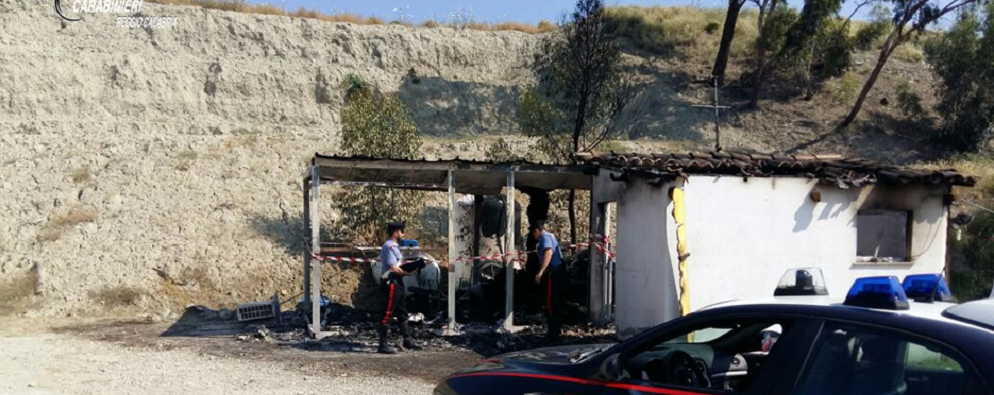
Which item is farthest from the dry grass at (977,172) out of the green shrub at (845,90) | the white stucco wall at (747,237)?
the white stucco wall at (747,237)

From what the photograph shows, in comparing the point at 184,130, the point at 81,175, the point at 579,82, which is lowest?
the point at 81,175

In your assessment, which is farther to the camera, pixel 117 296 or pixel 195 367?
pixel 117 296

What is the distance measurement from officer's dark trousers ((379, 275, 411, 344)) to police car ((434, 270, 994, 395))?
596cm

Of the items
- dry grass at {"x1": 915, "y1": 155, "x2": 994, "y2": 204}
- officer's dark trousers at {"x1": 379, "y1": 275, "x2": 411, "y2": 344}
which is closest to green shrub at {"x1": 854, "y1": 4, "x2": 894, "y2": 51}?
dry grass at {"x1": 915, "y1": 155, "x2": 994, "y2": 204}

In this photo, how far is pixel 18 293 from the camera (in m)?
15.6

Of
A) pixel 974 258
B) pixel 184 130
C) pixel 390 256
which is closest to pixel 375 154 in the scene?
pixel 390 256

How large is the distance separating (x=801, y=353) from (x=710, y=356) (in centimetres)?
96

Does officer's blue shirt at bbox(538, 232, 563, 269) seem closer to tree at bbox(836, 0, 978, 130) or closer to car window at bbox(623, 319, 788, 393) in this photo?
car window at bbox(623, 319, 788, 393)

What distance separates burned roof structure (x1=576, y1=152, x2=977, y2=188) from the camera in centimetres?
1074

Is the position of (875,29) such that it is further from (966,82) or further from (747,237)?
(747,237)

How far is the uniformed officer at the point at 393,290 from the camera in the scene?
35.4ft

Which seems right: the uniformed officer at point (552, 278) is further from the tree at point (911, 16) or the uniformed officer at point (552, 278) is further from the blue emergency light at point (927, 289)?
the tree at point (911, 16)

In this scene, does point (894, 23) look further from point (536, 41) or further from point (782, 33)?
point (536, 41)

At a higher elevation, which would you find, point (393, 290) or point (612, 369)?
point (612, 369)
